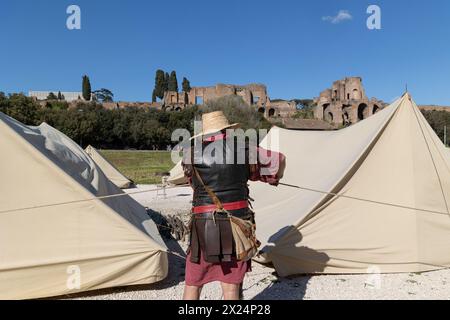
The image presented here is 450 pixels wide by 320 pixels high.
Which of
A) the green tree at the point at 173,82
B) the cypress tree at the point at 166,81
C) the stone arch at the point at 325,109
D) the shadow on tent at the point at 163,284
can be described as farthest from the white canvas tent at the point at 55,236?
the cypress tree at the point at 166,81

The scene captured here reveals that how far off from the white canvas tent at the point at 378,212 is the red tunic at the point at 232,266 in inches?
83.6

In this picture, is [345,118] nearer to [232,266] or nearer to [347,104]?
[347,104]

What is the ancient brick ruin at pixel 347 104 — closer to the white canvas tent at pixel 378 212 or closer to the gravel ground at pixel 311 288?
the white canvas tent at pixel 378 212

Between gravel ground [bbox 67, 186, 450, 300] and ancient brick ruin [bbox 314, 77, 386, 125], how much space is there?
73108 mm

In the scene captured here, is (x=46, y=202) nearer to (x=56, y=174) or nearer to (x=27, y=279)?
(x=56, y=174)

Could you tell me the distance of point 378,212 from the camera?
541cm

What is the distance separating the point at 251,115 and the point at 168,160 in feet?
51.9

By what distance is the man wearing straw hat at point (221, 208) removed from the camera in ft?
9.52

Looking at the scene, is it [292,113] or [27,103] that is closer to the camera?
[27,103]

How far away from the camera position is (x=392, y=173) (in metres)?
5.60

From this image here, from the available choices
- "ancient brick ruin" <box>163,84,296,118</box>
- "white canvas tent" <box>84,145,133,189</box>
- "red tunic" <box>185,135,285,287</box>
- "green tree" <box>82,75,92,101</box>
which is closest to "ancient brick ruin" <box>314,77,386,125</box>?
"ancient brick ruin" <box>163,84,296,118</box>

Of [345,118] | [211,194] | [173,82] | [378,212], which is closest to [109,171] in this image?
[378,212]
